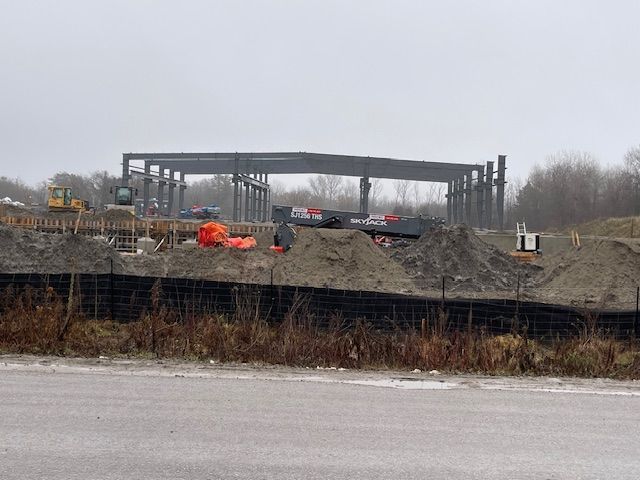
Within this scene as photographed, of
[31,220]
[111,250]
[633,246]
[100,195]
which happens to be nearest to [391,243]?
[633,246]

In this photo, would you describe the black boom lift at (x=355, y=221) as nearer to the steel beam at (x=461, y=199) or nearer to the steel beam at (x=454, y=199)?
the steel beam at (x=461, y=199)

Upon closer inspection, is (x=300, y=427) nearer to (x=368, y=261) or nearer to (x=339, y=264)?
(x=339, y=264)

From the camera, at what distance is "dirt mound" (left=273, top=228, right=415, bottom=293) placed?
22078 millimetres

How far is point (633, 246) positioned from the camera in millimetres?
24594

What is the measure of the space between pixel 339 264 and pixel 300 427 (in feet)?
57.6

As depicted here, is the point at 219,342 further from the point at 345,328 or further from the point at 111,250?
the point at 111,250

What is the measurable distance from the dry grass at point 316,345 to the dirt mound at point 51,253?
10852 mm

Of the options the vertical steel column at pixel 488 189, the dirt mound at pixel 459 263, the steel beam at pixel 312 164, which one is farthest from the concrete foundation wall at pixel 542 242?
the dirt mound at pixel 459 263

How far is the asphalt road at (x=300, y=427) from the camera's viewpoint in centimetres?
506

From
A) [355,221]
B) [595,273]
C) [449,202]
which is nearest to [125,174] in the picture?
[449,202]

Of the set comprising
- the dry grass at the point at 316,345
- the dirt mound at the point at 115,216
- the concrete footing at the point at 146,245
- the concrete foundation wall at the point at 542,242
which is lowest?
the dry grass at the point at 316,345

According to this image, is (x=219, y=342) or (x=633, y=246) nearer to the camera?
(x=219, y=342)

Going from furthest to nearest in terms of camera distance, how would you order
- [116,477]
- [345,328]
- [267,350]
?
[345,328], [267,350], [116,477]

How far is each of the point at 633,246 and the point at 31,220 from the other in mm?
34358
